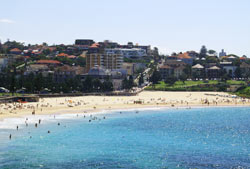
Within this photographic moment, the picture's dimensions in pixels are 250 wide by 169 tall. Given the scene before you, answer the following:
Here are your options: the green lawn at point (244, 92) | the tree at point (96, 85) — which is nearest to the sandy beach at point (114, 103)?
the green lawn at point (244, 92)

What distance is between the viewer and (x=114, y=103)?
411 ft

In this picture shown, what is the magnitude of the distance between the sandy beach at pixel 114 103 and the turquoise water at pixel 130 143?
1235 centimetres

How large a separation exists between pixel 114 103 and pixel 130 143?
2429 inches

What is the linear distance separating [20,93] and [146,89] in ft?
189

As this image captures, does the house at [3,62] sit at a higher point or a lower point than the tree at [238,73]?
higher

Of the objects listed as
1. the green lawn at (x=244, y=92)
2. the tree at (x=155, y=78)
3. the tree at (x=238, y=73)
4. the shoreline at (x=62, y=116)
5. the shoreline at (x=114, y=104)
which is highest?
the tree at (x=238, y=73)

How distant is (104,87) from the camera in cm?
15088

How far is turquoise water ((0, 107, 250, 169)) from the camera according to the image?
5094 cm

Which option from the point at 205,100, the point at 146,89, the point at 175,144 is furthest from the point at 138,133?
the point at 146,89

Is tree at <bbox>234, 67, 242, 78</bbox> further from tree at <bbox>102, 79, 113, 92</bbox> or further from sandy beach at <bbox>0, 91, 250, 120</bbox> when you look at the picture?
tree at <bbox>102, 79, 113, 92</bbox>

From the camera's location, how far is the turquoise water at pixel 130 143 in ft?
167

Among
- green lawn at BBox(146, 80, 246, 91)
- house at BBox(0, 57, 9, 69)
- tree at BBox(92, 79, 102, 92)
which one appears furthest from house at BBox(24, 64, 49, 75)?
green lawn at BBox(146, 80, 246, 91)

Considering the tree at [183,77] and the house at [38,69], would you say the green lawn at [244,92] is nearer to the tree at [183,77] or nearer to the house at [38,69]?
the tree at [183,77]

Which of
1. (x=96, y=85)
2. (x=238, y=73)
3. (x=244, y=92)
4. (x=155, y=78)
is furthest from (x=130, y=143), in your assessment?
(x=238, y=73)
